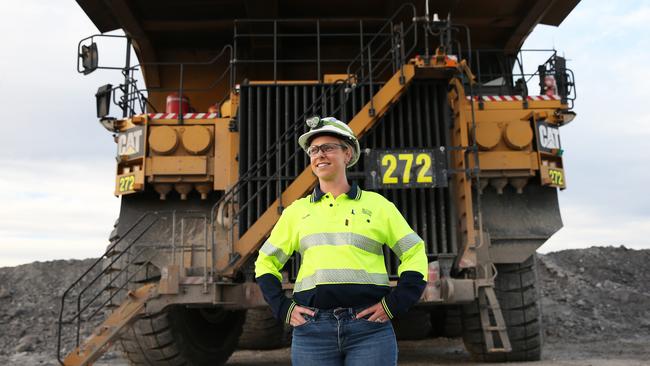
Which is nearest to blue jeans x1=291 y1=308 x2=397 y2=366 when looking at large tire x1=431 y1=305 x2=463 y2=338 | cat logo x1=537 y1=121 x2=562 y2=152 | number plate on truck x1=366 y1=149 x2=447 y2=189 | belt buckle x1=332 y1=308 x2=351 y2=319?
belt buckle x1=332 y1=308 x2=351 y2=319

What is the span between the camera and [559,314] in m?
12.3

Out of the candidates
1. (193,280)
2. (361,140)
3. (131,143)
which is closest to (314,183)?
(361,140)

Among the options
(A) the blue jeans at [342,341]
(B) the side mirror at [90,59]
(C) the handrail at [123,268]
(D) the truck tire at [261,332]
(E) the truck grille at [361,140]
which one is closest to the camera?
(A) the blue jeans at [342,341]

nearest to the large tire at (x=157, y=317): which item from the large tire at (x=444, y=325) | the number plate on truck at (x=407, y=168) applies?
the number plate on truck at (x=407, y=168)

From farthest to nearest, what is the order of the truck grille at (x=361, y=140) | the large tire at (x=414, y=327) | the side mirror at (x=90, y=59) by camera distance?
the large tire at (x=414, y=327) < the side mirror at (x=90, y=59) < the truck grille at (x=361, y=140)

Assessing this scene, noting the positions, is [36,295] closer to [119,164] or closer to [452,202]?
[119,164]

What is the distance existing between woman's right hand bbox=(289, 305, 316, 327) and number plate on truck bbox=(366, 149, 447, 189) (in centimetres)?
326

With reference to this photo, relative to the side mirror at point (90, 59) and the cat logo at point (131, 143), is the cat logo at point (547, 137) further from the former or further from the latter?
the side mirror at point (90, 59)

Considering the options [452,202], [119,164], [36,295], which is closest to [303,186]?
[452,202]

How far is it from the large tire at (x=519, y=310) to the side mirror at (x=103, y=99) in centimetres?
413

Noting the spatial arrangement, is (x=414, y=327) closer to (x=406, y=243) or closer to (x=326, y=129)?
(x=406, y=243)

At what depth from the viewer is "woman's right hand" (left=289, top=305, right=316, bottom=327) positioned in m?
2.37

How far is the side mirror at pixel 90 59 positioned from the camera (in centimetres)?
634

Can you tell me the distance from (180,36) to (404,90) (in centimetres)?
335
